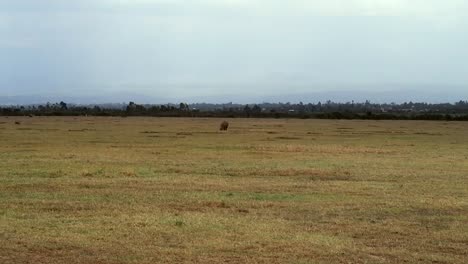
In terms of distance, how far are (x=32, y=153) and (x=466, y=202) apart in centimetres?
1909

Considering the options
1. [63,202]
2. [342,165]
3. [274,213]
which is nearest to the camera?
[274,213]

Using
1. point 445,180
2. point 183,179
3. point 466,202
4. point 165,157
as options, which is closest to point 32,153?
point 165,157

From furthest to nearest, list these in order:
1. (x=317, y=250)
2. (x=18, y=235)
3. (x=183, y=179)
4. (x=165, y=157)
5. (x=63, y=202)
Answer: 1. (x=165, y=157)
2. (x=183, y=179)
3. (x=63, y=202)
4. (x=18, y=235)
5. (x=317, y=250)

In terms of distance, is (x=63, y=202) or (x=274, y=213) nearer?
(x=274, y=213)

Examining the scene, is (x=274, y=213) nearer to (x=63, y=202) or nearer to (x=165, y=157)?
(x=63, y=202)

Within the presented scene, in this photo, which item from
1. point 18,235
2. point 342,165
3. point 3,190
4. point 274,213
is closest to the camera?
point 18,235

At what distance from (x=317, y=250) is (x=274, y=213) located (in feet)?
10.8

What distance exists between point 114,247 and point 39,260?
113 centimetres

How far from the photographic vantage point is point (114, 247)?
367 inches

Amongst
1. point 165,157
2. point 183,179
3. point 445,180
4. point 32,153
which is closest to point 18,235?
point 183,179

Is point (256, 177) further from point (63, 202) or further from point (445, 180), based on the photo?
point (63, 202)

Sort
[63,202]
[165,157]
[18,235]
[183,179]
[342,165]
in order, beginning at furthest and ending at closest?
[165,157], [342,165], [183,179], [63,202], [18,235]

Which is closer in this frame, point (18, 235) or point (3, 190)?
point (18, 235)

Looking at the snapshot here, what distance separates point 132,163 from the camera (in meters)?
23.4
